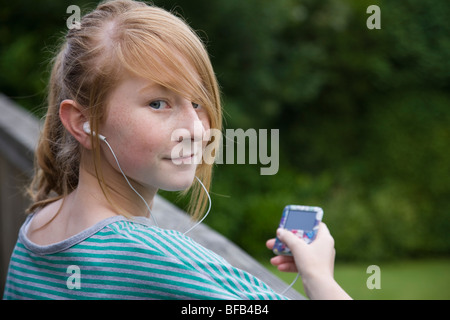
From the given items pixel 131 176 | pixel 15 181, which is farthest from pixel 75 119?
pixel 15 181

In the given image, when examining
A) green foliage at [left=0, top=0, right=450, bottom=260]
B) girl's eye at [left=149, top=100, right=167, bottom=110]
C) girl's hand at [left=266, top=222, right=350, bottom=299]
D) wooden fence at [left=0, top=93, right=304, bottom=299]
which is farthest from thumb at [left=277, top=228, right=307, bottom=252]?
green foliage at [left=0, top=0, right=450, bottom=260]

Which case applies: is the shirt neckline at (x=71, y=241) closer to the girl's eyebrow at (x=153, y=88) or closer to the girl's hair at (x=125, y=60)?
the girl's hair at (x=125, y=60)

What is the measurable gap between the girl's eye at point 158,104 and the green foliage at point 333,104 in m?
7.05

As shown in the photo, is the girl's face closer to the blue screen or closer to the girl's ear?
the girl's ear

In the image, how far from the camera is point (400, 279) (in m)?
7.87

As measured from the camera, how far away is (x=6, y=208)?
2.49 meters

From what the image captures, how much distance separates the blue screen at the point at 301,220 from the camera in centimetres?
117

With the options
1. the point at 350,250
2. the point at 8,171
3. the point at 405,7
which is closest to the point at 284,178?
the point at 350,250

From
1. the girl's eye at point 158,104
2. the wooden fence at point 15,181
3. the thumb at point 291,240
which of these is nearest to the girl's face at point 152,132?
the girl's eye at point 158,104

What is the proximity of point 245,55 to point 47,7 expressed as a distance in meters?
2.82

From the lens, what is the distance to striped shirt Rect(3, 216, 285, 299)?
99cm

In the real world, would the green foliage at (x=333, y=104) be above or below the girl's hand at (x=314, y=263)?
above

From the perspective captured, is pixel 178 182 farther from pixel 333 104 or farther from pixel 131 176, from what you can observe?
pixel 333 104

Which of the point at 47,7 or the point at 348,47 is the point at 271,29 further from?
the point at 47,7
